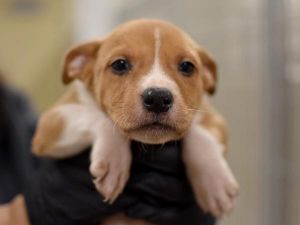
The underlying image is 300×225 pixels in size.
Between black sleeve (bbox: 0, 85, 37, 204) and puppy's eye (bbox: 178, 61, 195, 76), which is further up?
puppy's eye (bbox: 178, 61, 195, 76)

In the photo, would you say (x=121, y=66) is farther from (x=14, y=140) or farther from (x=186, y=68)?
(x=14, y=140)

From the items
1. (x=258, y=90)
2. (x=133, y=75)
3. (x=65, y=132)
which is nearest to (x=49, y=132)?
(x=65, y=132)

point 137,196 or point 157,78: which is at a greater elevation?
point 157,78

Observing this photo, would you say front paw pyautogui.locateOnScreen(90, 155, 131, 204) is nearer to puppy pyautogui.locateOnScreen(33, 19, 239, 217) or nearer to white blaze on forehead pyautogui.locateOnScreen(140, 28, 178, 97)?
puppy pyautogui.locateOnScreen(33, 19, 239, 217)

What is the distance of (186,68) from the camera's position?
1086 millimetres

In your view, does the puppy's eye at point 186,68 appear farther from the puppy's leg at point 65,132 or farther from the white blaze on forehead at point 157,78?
the puppy's leg at point 65,132

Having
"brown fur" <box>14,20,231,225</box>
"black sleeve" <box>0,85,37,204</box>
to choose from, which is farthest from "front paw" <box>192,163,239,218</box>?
"black sleeve" <box>0,85,37,204</box>

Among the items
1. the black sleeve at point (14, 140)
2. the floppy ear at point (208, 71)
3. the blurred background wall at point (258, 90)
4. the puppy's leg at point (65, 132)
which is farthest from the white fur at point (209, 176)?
the black sleeve at point (14, 140)

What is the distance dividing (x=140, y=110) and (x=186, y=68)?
170 millimetres

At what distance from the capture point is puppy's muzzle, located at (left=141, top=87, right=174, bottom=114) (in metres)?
0.96

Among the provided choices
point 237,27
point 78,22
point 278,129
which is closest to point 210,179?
point 278,129

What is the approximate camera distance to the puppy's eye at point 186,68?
3.53 ft

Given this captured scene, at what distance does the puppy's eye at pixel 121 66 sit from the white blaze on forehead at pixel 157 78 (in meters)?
0.06

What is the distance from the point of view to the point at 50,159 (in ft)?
4.16
